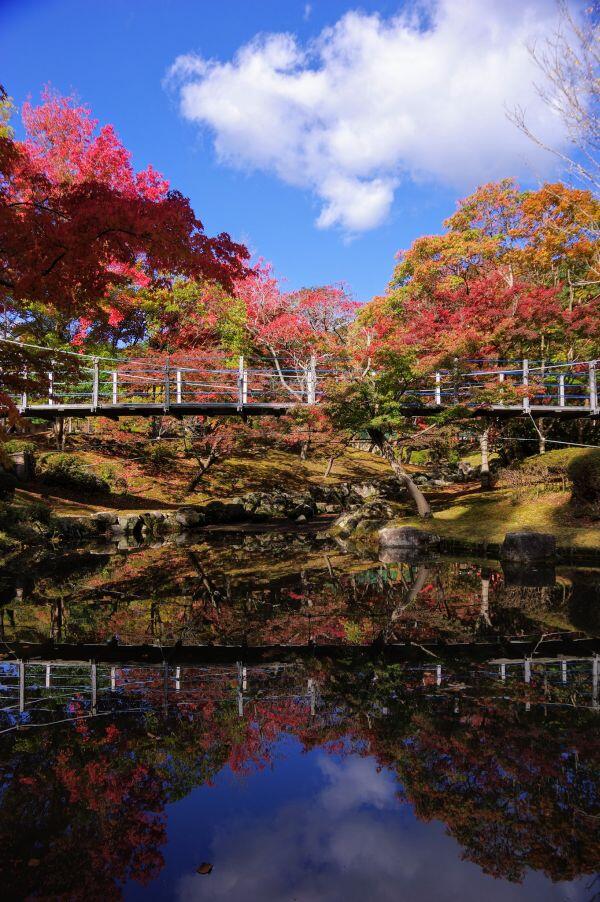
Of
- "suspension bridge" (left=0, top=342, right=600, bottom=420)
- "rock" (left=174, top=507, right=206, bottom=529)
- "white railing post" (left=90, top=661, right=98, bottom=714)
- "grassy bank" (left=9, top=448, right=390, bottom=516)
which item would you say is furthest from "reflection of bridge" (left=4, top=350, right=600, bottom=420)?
"white railing post" (left=90, top=661, right=98, bottom=714)

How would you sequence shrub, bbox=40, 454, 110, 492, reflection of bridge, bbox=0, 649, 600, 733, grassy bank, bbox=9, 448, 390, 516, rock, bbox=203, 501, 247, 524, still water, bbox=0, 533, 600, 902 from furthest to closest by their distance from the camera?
rock, bbox=203, 501, 247, 524, shrub, bbox=40, 454, 110, 492, grassy bank, bbox=9, 448, 390, 516, reflection of bridge, bbox=0, 649, 600, 733, still water, bbox=0, 533, 600, 902

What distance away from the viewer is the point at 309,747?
11.0 feet

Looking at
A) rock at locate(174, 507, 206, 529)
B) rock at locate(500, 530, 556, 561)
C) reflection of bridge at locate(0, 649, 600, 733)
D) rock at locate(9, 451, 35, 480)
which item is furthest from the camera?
rock at locate(174, 507, 206, 529)

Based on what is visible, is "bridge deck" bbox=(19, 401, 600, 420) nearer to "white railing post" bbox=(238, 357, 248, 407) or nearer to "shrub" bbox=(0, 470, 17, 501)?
"white railing post" bbox=(238, 357, 248, 407)

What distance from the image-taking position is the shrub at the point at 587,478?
1202 cm

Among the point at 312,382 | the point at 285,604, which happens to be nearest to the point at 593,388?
the point at 312,382

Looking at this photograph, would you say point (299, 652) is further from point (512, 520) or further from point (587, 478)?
point (587, 478)

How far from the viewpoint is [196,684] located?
14.0 feet

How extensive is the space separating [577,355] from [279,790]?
651 inches

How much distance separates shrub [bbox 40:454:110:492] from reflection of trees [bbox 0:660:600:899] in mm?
13972

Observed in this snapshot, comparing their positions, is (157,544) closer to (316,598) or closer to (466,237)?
(316,598)

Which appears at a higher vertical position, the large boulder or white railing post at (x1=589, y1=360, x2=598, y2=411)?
white railing post at (x1=589, y1=360, x2=598, y2=411)

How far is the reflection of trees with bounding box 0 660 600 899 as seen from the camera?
94.3 inches

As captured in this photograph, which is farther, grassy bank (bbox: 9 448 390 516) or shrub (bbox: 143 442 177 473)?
shrub (bbox: 143 442 177 473)
